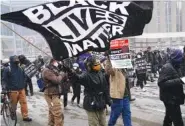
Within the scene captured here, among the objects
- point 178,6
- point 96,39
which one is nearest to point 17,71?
point 96,39

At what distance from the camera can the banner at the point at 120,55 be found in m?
6.16

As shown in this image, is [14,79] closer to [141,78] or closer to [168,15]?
[141,78]

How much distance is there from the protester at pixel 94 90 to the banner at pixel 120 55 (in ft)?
1.20

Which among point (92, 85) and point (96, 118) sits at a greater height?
point (92, 85)

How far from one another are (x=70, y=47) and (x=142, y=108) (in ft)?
18.7

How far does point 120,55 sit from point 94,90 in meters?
0.73

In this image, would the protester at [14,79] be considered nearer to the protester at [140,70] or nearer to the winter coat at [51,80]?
the winter coat at [51,80]

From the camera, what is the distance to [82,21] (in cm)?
489

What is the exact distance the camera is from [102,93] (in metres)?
6.01

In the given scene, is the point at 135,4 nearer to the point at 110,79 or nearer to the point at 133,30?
the point at 133,30

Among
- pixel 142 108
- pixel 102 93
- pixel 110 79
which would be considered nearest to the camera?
pixel 102 93

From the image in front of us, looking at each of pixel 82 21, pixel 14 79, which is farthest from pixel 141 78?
pixel 82 21

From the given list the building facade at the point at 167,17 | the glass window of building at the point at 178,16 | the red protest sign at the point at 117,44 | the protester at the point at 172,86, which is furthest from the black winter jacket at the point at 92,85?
the glass window of building at the point at 178,16

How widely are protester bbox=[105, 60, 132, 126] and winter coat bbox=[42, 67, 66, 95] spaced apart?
948mm
